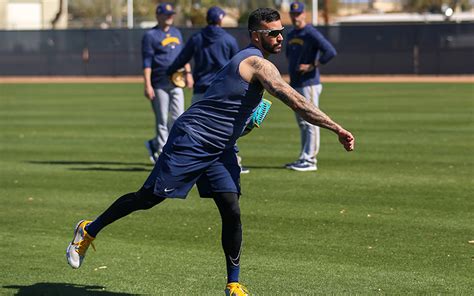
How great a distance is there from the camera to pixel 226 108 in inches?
277

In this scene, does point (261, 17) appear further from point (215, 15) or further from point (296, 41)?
point (296, 41)

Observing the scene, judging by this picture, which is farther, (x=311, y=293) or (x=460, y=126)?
(x=460, y=126)

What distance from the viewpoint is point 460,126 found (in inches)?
796

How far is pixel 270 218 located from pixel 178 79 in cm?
412

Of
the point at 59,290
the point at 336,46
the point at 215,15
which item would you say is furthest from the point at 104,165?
the point at 336,46

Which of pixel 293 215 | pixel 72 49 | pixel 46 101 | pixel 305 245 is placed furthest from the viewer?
pixel 72 49

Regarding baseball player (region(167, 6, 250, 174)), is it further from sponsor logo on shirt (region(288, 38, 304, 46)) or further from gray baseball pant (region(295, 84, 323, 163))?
gray baseball pant (region(295, 84, 323, 163))

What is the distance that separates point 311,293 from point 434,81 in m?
32.9

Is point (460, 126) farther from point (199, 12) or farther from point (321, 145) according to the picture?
point (199, 12)

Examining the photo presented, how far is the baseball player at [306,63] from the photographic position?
14266mm

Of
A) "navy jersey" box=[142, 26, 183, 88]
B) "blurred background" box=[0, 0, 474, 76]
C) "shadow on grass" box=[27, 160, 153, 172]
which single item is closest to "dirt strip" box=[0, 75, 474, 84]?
"blurred background" box=[0, 0, 474, 76]

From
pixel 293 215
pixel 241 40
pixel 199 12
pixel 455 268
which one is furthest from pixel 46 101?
pixel 199 12

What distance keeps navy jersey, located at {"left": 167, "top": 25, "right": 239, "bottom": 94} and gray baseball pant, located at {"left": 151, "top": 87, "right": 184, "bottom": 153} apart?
88 centimetres

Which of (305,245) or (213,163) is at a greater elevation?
(213,163)
